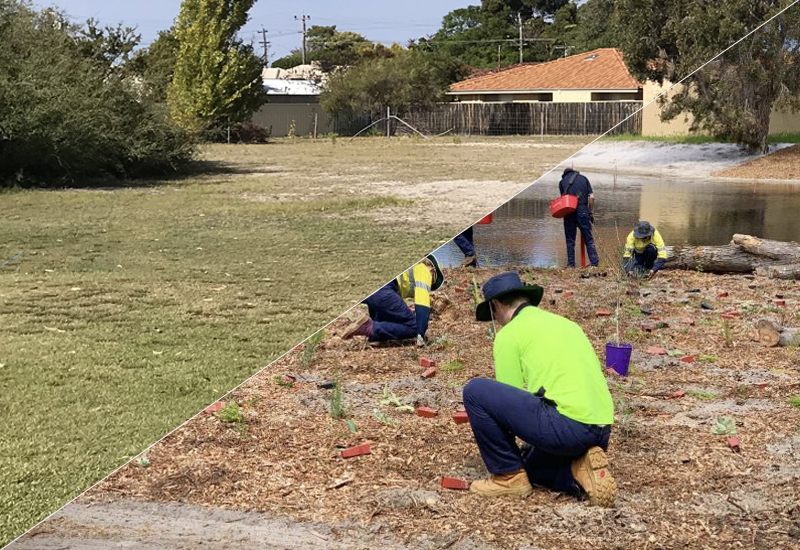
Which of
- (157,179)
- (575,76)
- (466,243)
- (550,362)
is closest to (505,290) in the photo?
(550,362)

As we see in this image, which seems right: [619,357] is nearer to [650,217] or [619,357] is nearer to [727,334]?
[727,334]

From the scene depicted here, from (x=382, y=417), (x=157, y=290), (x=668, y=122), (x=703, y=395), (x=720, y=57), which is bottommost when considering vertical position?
(x=157, y=290)

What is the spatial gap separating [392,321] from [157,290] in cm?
637

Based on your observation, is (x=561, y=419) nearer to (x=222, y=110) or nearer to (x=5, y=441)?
(x=5, y=441)

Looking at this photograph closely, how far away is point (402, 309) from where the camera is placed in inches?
115

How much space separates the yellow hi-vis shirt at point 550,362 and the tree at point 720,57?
2.55 feet

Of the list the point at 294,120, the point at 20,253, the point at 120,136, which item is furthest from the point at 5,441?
the point at 294,120

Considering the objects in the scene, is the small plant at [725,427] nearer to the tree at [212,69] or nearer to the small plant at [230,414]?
the small plant at [230,414]

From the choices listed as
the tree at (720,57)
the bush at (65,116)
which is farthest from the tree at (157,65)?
the tree at (720,57)

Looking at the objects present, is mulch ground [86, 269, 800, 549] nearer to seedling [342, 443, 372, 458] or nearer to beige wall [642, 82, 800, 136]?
seedling [342, 443, 372, 458]

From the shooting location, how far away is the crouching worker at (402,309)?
9.39 feet

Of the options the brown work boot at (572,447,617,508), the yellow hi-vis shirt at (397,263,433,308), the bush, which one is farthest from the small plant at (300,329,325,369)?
the bush

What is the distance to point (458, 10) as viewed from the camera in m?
19.9

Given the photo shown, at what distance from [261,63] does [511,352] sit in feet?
102
